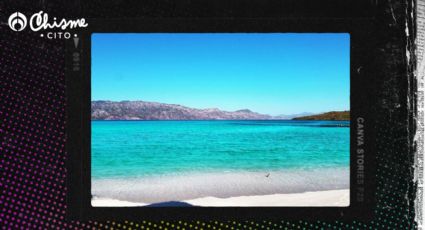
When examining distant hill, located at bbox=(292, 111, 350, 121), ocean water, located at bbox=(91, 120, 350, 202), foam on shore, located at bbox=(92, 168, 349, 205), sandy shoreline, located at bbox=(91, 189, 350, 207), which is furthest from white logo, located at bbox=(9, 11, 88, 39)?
distant hill, located at bbox=(292, 111, 350, 121)

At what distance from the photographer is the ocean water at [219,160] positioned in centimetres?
303

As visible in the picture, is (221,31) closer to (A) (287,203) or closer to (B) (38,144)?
(A) (287,203)

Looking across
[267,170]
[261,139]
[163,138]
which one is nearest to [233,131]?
[261,139]

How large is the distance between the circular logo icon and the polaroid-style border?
0.36 metres

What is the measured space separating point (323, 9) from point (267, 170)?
2.33m

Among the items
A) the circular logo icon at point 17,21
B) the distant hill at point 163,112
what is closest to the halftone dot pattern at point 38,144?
the circular logo icon at point 17,21

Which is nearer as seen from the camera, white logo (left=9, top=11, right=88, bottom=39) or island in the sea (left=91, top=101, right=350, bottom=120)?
white logo (left=9, top=11, right=88, bottom=39)

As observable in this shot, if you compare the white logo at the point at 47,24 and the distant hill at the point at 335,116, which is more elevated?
the white logo at the point at 47,24

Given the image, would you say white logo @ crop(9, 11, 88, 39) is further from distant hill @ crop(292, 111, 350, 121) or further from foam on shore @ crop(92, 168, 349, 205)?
distant hill @ crop(292, 111, 350, 121)

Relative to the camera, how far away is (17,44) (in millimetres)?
2639

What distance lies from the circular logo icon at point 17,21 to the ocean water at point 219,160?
0.81m

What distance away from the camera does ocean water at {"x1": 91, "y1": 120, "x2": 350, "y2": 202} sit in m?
3.03

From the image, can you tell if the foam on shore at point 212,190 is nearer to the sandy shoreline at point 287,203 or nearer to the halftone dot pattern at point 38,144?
the sandy shoreline at point 287,203

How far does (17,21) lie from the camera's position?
2639 mm
